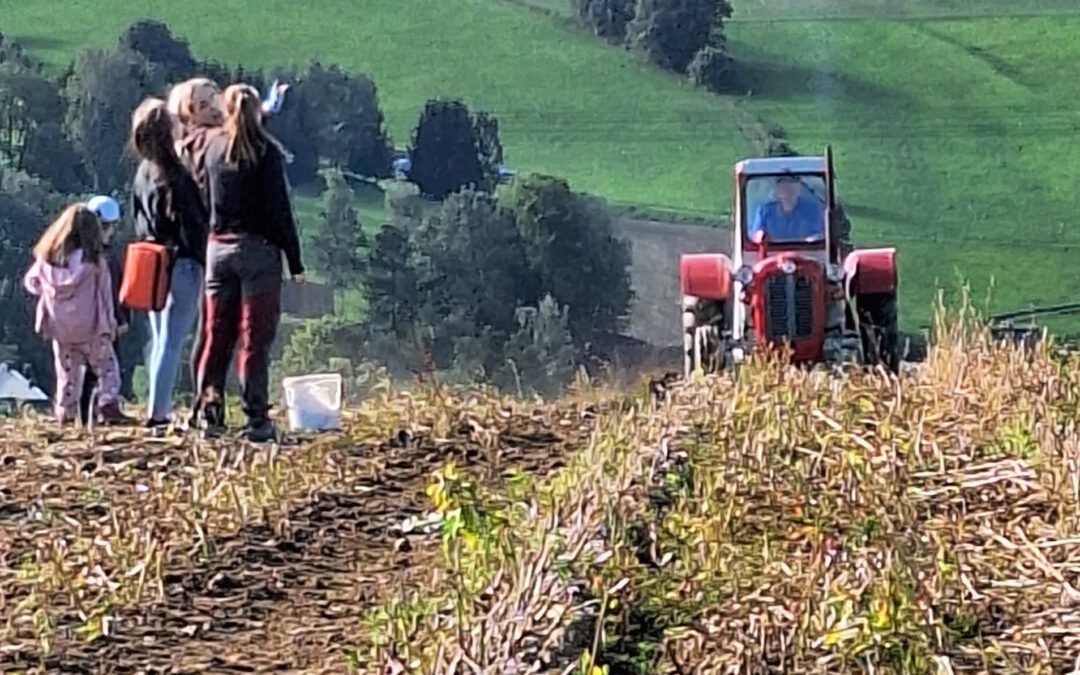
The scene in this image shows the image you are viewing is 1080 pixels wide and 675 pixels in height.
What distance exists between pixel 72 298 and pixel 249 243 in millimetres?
1254

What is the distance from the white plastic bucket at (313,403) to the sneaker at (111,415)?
86 cm

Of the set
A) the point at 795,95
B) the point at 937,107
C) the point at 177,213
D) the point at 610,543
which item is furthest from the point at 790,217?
the point at 937,107

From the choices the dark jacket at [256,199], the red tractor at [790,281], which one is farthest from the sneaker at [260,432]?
the red tractor at [790,281]

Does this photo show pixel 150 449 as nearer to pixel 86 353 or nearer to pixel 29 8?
pixel 86 353

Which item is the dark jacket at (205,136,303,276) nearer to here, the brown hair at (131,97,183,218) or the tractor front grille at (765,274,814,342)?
the brown hair at (131,97,183,218)

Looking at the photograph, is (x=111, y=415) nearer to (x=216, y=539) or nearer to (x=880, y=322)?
(x=216, y=539)

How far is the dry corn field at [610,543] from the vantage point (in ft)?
14.8

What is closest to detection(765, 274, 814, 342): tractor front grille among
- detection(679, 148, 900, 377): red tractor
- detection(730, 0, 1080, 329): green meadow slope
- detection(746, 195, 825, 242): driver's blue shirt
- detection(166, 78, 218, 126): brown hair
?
detection(679, 148, 900, 377): red tractor

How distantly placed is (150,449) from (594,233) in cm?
872

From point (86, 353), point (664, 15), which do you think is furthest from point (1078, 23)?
point (86, 353)

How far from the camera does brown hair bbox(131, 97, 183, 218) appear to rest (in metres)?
9.02

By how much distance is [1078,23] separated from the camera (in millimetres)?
24281

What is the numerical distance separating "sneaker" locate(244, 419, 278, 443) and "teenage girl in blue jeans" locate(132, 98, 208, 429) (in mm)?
526

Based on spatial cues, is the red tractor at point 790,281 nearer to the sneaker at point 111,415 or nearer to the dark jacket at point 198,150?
the sneaker at point 111,415
